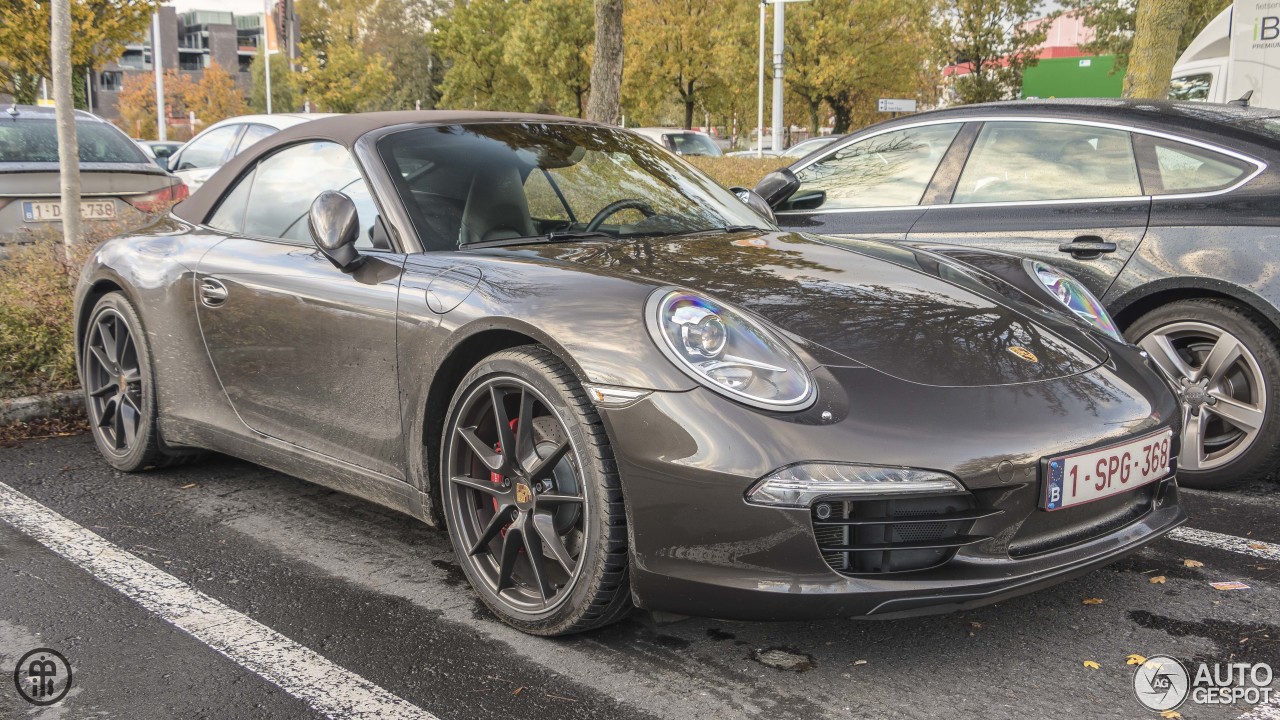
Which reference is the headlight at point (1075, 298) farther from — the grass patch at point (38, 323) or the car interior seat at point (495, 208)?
the grass patch at point (38, 323)

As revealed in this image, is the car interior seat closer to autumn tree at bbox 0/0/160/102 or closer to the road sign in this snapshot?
autumn tree at bbox 0/0/160/102

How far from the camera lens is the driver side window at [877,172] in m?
5.24

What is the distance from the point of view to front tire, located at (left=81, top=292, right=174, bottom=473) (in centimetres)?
439

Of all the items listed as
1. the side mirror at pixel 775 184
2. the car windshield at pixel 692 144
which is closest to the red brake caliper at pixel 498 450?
the side mirror at pixel 775 184

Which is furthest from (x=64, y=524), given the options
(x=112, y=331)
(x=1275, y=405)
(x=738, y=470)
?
(x=1275, y=405)

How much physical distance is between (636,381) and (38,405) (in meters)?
3.94

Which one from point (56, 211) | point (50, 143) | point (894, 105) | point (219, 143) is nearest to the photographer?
point (56, 211)

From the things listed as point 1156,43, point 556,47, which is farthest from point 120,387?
point 556,47

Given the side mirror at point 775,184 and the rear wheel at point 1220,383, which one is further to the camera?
the side mirror at point 775,184

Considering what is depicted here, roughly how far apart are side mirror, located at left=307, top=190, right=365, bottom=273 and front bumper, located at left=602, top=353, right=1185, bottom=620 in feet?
3.78

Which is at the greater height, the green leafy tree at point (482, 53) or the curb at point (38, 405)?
the green leafy tree at point (482, 53)

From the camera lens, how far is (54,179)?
822cm

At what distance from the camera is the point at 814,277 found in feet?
10.5

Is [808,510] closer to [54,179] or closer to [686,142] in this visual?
[54,179]
